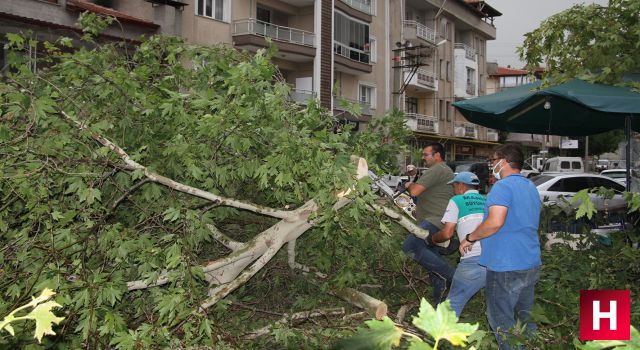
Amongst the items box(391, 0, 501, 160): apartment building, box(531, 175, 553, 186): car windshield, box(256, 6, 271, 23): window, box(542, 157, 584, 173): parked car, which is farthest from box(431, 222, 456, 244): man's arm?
box(391, 0, 501, 160): apartment building

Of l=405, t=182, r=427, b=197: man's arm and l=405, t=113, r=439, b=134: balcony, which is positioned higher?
l=405, t=113, r=439, b=134: balcony

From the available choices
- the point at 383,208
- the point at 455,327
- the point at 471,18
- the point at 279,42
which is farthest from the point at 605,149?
the point at 455,327

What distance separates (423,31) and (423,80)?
3311mm

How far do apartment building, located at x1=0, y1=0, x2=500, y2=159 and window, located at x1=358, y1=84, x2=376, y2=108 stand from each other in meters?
0.03

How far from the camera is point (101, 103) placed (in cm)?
575

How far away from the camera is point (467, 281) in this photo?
488 cm

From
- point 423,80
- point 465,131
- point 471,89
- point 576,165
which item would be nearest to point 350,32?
point 423,80

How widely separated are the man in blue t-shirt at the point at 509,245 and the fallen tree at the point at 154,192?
0.89 meters

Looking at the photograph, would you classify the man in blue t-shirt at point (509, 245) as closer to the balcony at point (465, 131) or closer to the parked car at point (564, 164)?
the parked car at point (564, 164)

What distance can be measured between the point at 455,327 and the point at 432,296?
205 inches

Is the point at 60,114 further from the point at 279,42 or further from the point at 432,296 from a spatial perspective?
the point at 279,42

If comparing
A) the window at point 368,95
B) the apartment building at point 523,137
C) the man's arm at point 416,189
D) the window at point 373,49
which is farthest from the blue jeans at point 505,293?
the apartment building at point 523,137

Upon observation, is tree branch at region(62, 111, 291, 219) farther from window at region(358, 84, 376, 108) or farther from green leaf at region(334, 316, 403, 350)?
window at region(358, 84, 376, 108)

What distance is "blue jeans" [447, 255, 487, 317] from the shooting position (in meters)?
4.88
